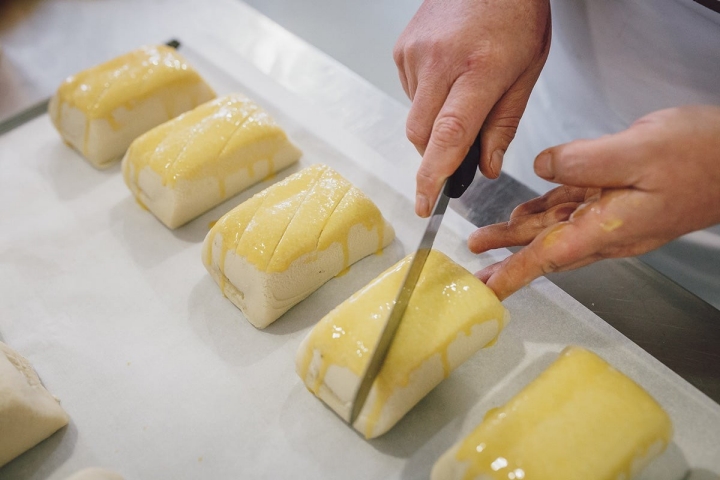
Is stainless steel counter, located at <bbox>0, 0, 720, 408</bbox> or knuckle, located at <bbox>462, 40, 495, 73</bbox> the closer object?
knuckle, located at <bbox>462, 40, 495, 73</bbox>

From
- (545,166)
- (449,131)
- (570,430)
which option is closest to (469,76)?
(449,131)

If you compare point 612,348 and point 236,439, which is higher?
point 612,348

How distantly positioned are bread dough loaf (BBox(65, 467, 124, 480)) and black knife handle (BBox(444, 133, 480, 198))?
1.13 metres

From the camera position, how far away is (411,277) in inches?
62.9

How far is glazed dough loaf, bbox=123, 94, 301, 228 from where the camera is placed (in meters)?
2.07

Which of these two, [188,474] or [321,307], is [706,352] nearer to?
[321,307]

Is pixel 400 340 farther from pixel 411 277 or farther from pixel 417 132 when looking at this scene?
pixel 417 132

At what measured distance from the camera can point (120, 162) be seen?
2.39 metres

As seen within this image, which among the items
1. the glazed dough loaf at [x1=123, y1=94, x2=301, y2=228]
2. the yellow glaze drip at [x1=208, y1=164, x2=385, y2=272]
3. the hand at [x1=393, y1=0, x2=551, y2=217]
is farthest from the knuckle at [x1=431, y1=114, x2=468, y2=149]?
the glazed dough loaf at [x1=123, y1=94, x2=301, y2=228]

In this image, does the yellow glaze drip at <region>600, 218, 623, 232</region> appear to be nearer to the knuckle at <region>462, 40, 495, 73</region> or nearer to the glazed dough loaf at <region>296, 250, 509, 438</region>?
the glazed dough loaf at <region>296, 250, 509, 438</region>

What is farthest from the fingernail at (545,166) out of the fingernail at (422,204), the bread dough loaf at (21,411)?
the bread dough loaf at (21,411)

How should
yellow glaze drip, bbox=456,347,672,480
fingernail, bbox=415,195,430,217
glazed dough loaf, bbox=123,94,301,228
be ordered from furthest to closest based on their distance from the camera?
glazed dough loaf, bbox=123,94,301,228 → fingernail, bbox=415,195,430,217 → yellow glaze drip, bbox=456,347,672,480

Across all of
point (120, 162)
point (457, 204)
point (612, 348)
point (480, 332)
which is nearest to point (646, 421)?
point (612, 348)

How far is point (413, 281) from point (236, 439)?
2.19ft
